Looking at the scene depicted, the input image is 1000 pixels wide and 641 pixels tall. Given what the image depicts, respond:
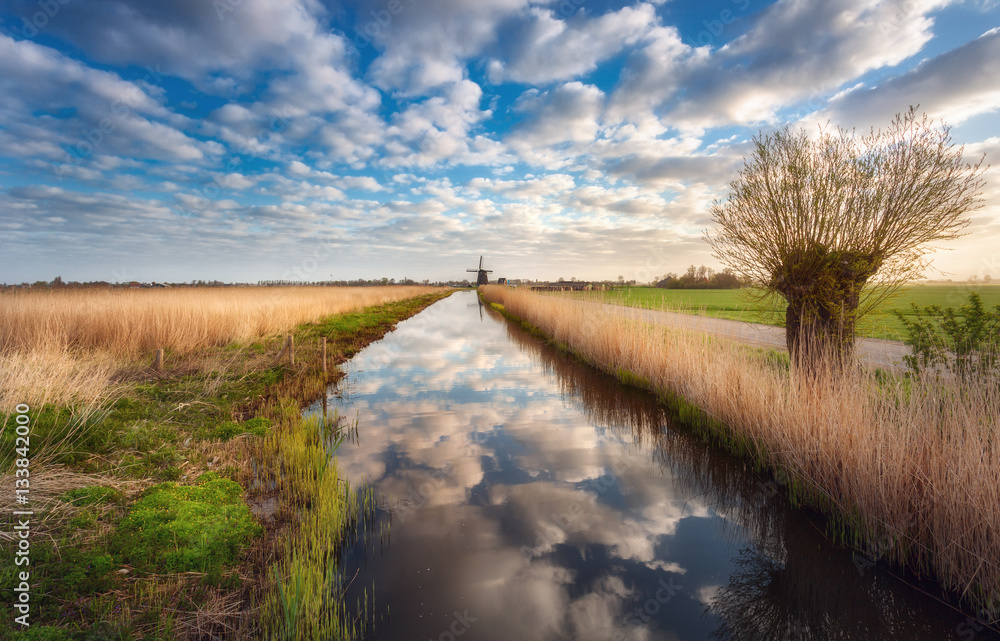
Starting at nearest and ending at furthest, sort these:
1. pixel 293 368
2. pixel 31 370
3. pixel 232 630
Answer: pixel 232 630 < pixel 31 370 < pixel 293 368

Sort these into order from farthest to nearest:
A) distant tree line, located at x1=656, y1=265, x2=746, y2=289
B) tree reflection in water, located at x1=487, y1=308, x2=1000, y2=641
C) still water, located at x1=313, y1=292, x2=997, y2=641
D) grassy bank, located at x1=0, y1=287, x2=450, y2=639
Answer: distant tree line, located at x1=656, y1=265, x2=746, y2=289
still water, located at x1=313, y1=292, x2=997, y2=641
tree reflection in water, located at x1=487, y1=308, x2=1000, y2=641
grassy bank, located at x1=0, y1=287, x2=450, y2=639

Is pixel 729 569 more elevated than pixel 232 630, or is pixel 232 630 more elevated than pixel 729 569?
pixel 232 630

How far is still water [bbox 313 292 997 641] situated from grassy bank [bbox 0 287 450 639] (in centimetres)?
57

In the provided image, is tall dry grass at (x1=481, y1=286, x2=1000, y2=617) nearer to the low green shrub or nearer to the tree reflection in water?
the tree reflection in water

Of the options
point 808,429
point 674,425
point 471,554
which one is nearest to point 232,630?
point 471,554

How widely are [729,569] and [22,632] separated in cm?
493

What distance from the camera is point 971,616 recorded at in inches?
115

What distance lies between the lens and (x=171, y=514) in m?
3.71

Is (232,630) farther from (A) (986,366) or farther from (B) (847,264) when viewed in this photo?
(B) (847,264)

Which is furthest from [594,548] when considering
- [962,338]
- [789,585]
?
[962,338]

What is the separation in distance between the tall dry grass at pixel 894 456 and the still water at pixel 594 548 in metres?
0.33

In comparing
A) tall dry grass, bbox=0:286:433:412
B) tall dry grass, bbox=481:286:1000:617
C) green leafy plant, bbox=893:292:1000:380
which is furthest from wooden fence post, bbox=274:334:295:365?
green leafy plant, bbox=893:292:1000:380

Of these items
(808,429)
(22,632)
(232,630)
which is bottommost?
(232,630)

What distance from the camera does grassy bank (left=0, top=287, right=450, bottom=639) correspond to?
110 inches
